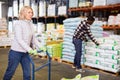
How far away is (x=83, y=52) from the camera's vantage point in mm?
8352

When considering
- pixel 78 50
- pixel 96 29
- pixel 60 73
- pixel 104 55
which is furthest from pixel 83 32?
pixel 60 73

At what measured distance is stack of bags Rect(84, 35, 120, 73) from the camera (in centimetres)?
728

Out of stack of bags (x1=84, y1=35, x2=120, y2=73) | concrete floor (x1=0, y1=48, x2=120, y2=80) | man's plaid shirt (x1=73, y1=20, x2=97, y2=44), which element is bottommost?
concrete floor (x1=0, y1=48, x2=120, y2=80)

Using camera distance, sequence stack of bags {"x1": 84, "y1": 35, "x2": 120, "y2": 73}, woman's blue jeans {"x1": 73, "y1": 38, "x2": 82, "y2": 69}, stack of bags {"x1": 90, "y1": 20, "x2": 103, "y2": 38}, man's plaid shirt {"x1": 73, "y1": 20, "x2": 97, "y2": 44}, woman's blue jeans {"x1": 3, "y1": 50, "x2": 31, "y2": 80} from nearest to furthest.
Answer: woman's blue jeans {"x1": 3, "y1": 50, "x2": 31, "y2": 80}
stack of bags {"x1": 84, "y1": 35, "x2": 120, "y2": 73}
man's plaid shirt {"x1": 73, "y1": 20, "x2": 97, "y2": 44}
woman's blue jeans {"x1": 73, "y1": 38, "x2": 82, "y2": 69}
stack of bags {"x1": 90, "y1": 20, "x2": 103, "y2": 38}

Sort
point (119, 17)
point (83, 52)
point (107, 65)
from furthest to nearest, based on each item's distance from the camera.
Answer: point (119, 17) → point (83, 52) → point (107, 65)

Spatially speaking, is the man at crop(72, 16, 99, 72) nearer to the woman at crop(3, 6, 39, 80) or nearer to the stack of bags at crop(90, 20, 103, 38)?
the stack of bags at crop(90, 20, 103, 38)

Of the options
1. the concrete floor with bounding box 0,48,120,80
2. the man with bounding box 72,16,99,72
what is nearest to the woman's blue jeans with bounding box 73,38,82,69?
the man with bounding box 72,16,99,72

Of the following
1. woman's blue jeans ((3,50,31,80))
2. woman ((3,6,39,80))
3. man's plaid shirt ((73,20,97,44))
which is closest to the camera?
woman ((3,6,39,80))

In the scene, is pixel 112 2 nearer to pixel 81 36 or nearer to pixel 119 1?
pixel 119 1

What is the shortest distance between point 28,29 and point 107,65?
3502mm

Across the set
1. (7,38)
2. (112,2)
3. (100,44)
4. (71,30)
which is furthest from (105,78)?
(7,38)

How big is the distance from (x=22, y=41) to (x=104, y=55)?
11.9 ft

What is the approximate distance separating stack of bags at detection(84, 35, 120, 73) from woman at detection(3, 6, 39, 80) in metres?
3.16

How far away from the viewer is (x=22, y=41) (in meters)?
4.59
